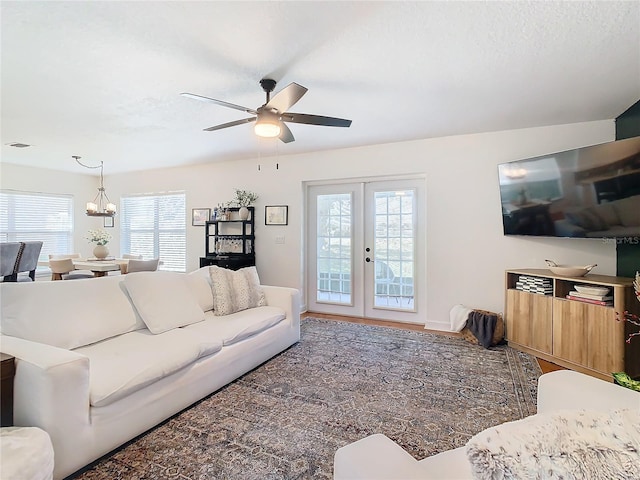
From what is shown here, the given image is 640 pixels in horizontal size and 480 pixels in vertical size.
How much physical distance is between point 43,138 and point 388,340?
500cm

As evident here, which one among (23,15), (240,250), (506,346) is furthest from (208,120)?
(506,346)

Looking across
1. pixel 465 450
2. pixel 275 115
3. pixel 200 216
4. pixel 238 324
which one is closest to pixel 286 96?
pixel 275 115

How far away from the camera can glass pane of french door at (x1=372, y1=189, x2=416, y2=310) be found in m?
4.38

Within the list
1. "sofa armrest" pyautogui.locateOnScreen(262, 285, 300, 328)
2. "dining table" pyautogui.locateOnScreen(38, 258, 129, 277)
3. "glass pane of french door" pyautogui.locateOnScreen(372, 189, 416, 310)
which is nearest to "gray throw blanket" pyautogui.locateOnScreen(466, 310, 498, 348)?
"glass pane of french door" pyautogui.locateOnScreen(372, 189, 416, 310)

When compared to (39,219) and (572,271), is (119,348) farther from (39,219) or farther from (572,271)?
(39,219)

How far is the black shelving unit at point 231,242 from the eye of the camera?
16.8 feet

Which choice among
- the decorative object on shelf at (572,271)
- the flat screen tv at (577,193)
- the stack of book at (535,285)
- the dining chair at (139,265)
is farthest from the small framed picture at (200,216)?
the decorative object on shelf at (572,271)

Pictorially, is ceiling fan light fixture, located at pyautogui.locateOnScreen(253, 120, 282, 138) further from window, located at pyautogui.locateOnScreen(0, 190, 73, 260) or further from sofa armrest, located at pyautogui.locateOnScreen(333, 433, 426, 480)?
window, located at pyautogui.locateOnScreen(0, 190, 73, 260)

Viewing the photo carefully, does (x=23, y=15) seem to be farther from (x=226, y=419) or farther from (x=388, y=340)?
(x=388, y=340)

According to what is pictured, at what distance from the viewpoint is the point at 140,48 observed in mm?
2080

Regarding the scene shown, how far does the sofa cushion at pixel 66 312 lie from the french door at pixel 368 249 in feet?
9.44

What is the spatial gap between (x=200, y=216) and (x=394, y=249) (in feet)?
11.6

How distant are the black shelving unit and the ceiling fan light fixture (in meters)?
2.88

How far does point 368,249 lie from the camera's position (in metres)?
4.59
